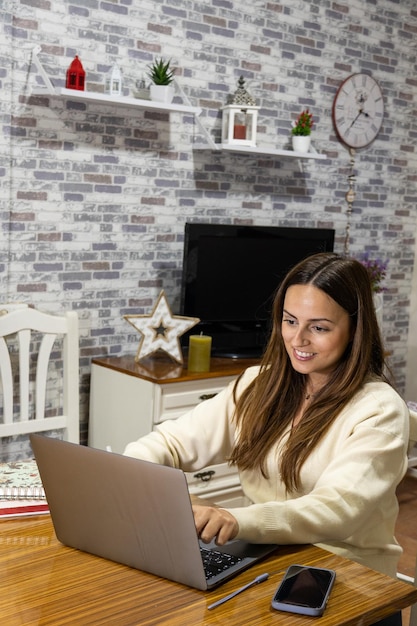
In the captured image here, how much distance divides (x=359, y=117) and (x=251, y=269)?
49.5 inches

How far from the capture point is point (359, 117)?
4637mm

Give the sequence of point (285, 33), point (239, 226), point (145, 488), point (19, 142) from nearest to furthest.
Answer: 1. point (145, 488)
2. point (19, 142)
3. point (239, 226)
4. point (285, 33)

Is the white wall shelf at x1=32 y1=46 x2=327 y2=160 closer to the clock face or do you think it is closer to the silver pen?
the clock face

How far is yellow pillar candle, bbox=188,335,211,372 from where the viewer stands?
11.6ft

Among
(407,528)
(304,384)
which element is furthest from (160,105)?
(407,528)

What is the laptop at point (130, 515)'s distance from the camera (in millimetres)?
1360

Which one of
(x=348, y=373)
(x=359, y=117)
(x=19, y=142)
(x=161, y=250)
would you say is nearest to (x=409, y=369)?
(x=359, y=117)

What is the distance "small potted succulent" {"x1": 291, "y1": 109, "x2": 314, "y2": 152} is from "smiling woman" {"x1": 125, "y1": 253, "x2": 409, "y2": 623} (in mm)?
2397

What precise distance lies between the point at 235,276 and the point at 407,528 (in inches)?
56.2

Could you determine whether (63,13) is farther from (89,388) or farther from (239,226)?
(89,388)

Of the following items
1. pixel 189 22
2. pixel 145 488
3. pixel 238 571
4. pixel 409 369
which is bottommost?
pixel 409 369

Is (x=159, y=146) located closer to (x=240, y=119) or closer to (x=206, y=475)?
(x=240, y=119)

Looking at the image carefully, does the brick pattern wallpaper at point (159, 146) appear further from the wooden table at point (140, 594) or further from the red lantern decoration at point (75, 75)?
the wooden table at point (140, 594)

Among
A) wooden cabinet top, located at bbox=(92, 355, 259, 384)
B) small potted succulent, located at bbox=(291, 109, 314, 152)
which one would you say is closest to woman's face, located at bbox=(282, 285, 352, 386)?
wooden cabinet top, located at bbox=(92, 355, 259, 384)
